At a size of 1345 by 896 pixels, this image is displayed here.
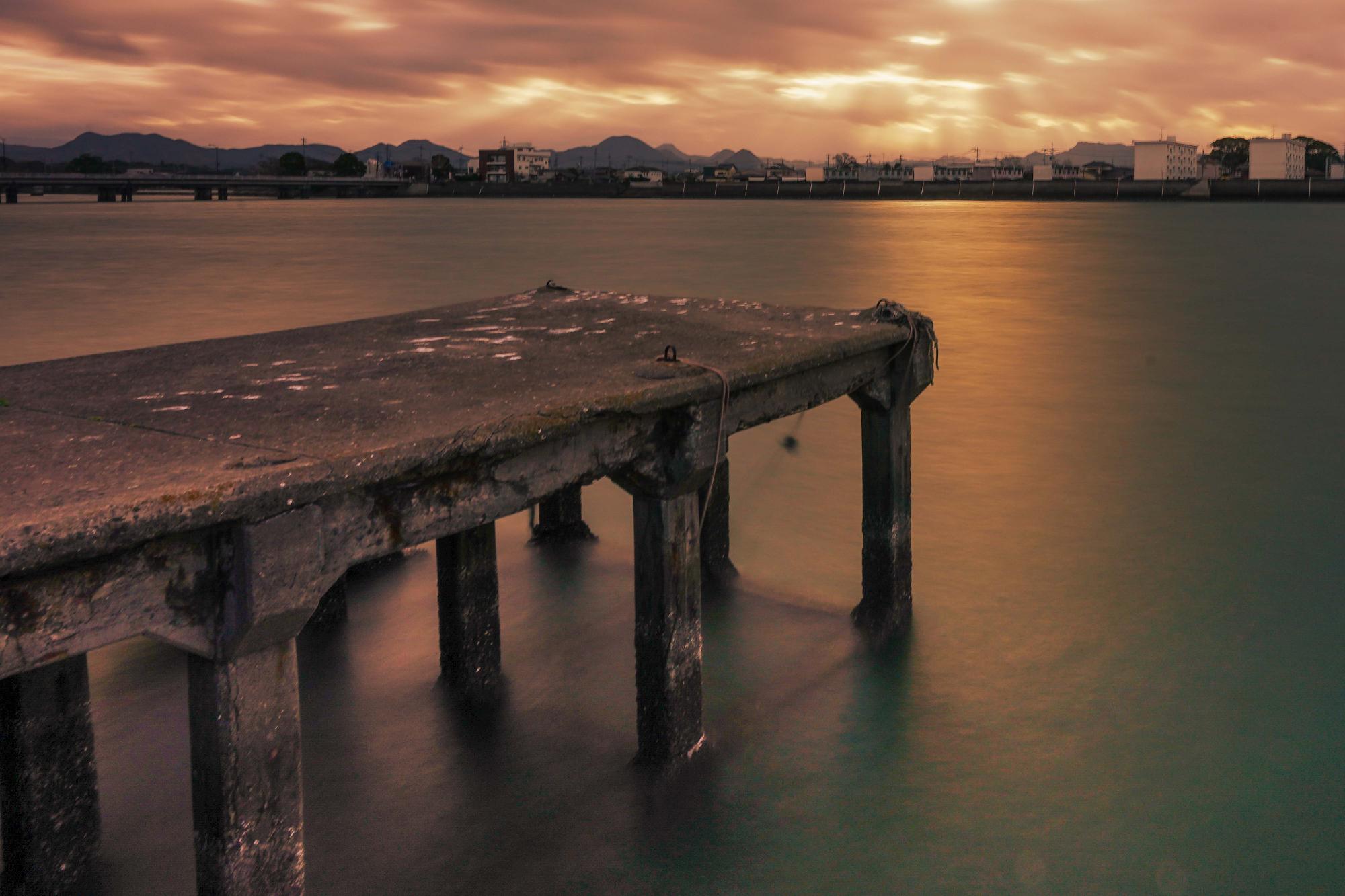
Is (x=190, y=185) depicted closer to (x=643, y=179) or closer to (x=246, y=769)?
(x=643, y=179)

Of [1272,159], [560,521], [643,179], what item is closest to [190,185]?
[643,179]

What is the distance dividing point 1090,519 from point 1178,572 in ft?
4.51

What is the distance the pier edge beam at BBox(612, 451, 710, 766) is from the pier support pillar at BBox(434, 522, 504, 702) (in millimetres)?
1049

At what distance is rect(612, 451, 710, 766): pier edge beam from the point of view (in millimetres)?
4770

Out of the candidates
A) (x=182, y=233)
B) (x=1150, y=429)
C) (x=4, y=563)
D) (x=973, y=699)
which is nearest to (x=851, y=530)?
(x=973, y=699)

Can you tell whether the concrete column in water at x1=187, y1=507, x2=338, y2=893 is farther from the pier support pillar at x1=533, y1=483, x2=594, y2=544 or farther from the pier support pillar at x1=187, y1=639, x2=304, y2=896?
the pier support pillar at x1=533, y1=483, x2=594, y2=544

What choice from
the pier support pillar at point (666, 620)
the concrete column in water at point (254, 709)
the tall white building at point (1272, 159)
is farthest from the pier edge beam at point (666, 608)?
the tall white building at point (1272, 159)

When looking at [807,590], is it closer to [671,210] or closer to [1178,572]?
[1178,572]

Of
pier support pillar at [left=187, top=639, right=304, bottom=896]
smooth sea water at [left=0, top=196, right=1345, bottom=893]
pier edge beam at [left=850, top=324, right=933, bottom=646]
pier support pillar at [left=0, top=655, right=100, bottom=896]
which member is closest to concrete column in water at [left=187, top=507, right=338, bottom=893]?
pier support pillar at [left=187, top=639, right=304, bottom=896]

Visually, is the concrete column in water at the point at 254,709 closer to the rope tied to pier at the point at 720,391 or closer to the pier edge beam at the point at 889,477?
the rope tied to pier at the point at 720,391

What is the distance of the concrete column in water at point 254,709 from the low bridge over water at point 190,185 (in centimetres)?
13777

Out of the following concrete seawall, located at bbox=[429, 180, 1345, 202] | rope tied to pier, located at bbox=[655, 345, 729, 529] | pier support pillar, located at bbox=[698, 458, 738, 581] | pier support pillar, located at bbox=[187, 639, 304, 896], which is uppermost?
concrete seawall, located at bbox=[429, 180, 1345, 202]

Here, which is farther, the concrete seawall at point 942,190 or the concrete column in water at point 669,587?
the concrete seawall at point 942,190

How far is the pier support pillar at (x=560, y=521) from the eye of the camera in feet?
27.7
